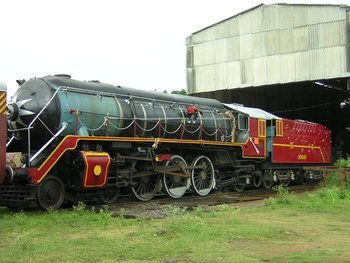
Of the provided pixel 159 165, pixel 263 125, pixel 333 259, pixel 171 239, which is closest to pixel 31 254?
pixel 171 239

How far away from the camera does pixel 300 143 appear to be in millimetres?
20922

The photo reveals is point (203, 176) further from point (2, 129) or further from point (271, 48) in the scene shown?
point (271, 48)

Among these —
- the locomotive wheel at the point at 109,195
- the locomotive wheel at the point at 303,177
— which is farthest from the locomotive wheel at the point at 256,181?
the locomotive wheel at the point at 109,195

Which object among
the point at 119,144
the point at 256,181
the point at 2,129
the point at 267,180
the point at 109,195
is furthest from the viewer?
the point at 256,181

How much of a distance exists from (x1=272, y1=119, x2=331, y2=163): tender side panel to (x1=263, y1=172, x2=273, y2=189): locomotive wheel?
0.73 m

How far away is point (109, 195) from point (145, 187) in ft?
4.82

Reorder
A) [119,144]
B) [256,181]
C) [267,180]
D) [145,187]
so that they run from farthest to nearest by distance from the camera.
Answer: [256,181] < [267,180] < [145,187] < [119,144]

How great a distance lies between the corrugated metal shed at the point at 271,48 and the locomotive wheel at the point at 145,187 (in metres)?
11.1

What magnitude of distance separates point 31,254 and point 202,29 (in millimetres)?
20857

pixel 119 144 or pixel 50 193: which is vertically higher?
pixel 119 144

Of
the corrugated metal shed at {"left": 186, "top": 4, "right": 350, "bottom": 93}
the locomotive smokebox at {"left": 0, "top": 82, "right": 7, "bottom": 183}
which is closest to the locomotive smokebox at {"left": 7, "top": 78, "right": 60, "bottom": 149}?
the locomotive smokebox at {"left": 0, "top": 82, "right": 7, "bottom": 183}

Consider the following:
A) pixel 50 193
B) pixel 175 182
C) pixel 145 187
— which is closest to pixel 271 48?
pixel 175 182

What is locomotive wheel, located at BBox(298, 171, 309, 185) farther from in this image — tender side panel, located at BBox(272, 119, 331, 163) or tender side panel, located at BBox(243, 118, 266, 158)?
tender side panel, located at BBox(243, 118, 266, 158)

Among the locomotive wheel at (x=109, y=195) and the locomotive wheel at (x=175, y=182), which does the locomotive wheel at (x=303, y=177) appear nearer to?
the locomotive wheel at (x=175, y=182)
